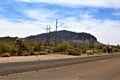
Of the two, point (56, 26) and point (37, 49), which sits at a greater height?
point (56, 26)

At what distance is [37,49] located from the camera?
5662 cm

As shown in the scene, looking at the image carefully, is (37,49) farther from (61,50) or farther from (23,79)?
(23,79)

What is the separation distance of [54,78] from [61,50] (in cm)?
4442

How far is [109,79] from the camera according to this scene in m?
17.1

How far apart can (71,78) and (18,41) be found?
32.6 meters

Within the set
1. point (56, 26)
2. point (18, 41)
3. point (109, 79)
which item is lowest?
point (109, 79)

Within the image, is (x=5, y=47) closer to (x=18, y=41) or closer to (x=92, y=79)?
(x=18, y=41)

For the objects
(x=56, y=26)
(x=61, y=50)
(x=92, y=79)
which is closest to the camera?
(x=92, y=79)

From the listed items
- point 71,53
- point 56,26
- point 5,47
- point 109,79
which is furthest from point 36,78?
point 56,26

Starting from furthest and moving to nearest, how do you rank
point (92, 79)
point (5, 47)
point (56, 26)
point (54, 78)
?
point (56, 26), point (5, 47), point (92, 79), point (54, 78)

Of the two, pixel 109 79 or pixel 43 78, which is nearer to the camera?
pixel 43 78

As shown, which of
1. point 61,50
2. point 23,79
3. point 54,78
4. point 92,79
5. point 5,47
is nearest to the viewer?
point 23,79

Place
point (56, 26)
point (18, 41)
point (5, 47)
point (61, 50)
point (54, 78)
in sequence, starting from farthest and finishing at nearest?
point (56, 26)
point (61, 50)
point (18, 41)
point (5, 47)
point (54, 78)

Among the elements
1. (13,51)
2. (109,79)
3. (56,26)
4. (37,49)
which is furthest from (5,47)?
(56,26)
